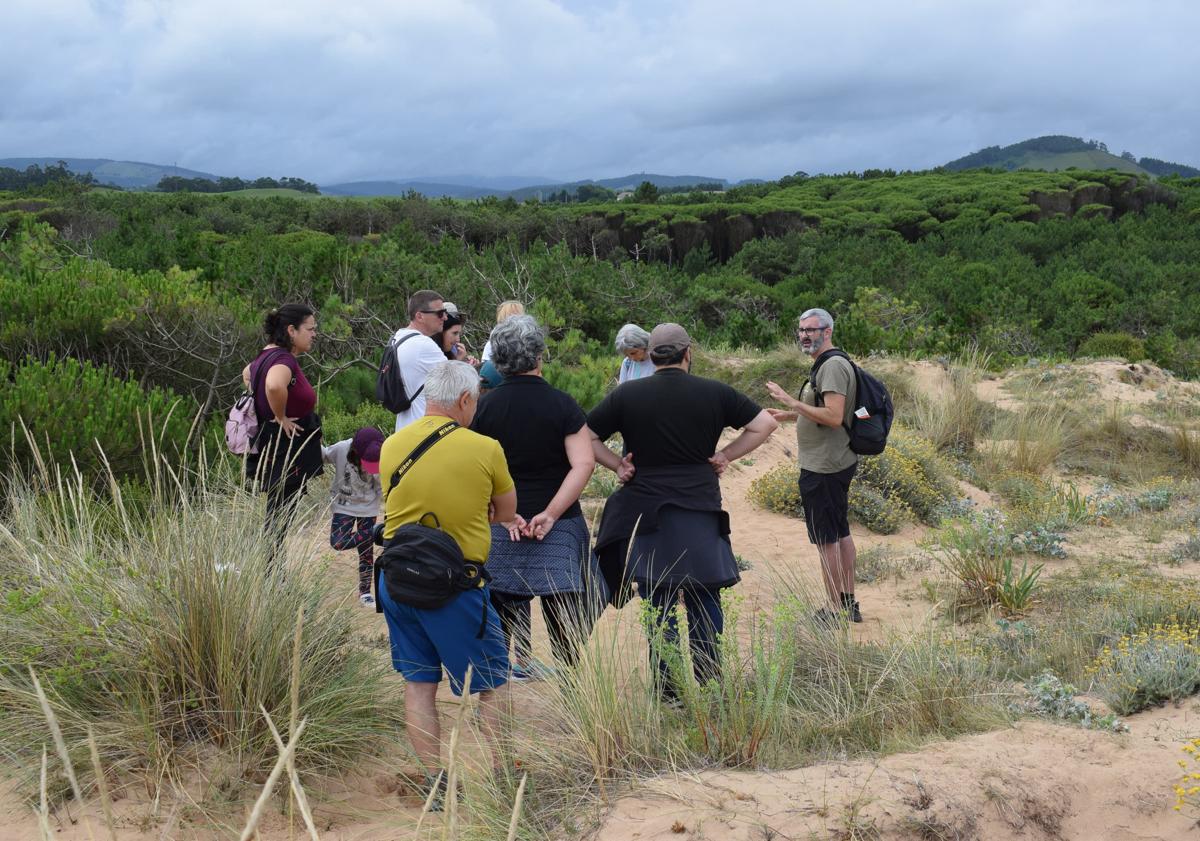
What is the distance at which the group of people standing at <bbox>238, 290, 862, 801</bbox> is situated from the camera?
333cm

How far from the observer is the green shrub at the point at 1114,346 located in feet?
69.8

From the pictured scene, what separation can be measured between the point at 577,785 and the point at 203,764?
1.35 m

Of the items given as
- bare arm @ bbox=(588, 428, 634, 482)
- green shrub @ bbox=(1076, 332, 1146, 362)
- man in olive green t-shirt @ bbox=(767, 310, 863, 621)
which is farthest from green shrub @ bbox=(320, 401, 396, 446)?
green shrub @ bbox=(1076, 332, 1146, 362)

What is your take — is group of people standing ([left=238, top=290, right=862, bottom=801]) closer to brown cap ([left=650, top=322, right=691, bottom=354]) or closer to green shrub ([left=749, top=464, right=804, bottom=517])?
brown cap ([left=650, top=322, right=691, bottom=354])

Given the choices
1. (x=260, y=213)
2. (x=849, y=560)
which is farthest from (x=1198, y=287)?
(x=260, y=213)

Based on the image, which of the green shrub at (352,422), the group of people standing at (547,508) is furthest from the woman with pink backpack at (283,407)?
the green shrub at (352,422)

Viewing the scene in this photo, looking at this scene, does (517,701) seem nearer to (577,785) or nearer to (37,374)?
(577,785)

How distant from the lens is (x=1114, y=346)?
21.6 metres

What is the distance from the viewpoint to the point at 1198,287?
27.5 m

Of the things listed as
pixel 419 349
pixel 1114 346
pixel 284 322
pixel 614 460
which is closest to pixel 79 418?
A: pixel 284 322

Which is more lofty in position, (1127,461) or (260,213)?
(260,213)

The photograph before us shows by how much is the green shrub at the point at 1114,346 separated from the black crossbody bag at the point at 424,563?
21.2 metres

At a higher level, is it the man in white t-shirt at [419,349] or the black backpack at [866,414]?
the man in white t-shirt at [419,349]

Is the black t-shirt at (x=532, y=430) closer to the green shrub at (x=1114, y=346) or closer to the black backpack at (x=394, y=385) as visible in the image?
the black backpack at (x=394, y=385)
